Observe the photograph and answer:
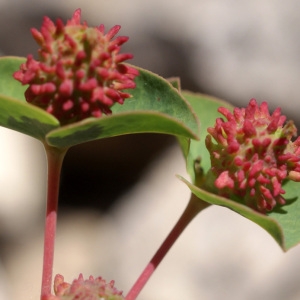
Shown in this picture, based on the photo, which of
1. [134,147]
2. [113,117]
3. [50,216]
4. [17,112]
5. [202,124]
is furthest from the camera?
[134,147]

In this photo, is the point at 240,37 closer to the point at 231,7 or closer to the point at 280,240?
the point at 231,7

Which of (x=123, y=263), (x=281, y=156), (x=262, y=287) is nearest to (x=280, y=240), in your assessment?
(x=281, y=156)

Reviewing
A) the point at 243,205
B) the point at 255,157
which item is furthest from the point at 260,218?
the point at 255,157

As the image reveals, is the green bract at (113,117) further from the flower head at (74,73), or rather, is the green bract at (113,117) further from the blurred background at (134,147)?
the blurred background at (134,147)

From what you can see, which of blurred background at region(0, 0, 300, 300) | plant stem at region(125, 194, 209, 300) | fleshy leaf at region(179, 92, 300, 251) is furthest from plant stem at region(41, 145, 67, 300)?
blurred background at region(0, 0, 300, 300)

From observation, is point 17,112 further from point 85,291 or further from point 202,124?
point 202,124

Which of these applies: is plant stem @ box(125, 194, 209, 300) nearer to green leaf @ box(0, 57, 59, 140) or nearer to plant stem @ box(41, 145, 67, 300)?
plant stem @ box(41, 145, 67, 300)

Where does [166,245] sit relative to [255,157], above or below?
below
